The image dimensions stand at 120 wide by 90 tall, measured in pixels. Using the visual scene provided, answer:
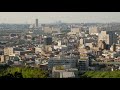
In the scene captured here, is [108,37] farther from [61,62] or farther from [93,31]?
[61,62]

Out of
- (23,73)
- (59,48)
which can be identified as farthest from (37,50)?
(23,73)

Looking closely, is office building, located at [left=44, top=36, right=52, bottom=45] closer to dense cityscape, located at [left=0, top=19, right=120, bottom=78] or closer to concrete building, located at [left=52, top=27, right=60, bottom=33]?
dense cityscape, located at [left=0, top=19, right=120, bottom=78]

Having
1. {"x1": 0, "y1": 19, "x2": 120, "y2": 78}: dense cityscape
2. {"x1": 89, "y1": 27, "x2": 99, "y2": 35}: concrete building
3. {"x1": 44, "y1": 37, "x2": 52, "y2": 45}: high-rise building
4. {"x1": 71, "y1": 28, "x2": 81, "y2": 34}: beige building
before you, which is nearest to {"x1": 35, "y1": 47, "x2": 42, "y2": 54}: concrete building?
{"x1": 0, "y1": 19, "x2": 120, "y2": 78}: dense cityscape
